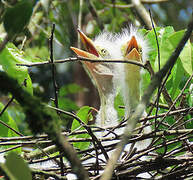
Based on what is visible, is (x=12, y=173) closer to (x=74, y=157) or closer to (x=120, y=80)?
(x=74, y=157)

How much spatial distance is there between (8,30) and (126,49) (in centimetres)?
85

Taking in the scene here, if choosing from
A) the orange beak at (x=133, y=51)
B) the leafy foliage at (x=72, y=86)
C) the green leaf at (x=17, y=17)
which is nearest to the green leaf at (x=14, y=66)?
the leafy foliage at (x=72, y=86)

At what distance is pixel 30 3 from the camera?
0.60 m

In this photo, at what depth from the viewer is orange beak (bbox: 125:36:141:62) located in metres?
1.32

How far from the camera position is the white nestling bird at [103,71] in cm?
152

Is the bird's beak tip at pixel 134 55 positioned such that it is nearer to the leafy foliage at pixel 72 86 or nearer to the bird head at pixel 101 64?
the leafy foliage at pixel 72 86

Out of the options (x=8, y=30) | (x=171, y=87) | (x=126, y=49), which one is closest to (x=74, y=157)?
(x=8, y=30)

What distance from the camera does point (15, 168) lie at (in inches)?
20.9

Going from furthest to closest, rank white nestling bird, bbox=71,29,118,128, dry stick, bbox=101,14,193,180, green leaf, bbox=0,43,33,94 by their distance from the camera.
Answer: white nestling bird, bbox=71,29,118,128 → green leaf, bbox=0,43,33,94 → dry stick, bbox=101,14,193,180

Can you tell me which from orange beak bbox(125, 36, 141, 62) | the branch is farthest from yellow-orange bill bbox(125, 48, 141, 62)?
the branch

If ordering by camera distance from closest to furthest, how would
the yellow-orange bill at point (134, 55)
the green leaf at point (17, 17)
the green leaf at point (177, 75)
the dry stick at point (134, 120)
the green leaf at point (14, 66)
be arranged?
the dry stick at point (134, 120) → the green leaf at point (17, 17) → the green leaf at point (14, 66) → the green leaf at point (177, 75) → the yellow-orange bill at point (134, 55)

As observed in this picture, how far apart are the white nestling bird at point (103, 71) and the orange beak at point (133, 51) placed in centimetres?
14

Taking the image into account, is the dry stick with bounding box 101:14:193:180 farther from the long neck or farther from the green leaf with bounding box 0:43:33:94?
the long neck

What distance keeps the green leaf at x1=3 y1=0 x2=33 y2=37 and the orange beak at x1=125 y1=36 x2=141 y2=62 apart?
0.78 m
